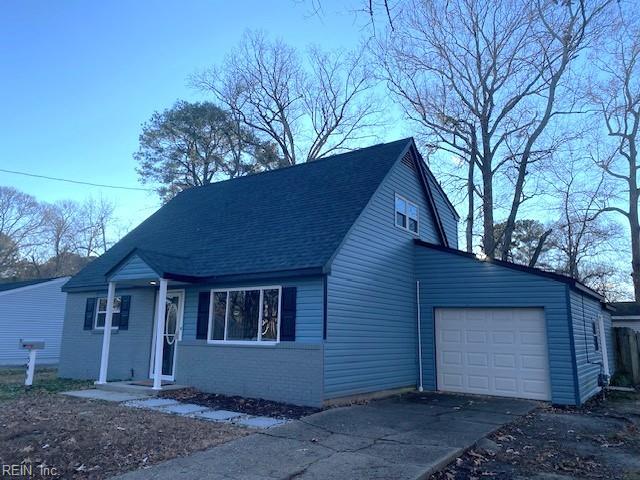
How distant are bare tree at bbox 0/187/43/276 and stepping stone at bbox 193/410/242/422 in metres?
36.1

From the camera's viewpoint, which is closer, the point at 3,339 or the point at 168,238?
the point at 168,238

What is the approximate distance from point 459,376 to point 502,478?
676 centimetres

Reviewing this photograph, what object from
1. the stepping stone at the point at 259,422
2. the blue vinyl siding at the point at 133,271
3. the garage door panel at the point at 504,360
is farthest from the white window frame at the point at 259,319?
the garage door panel at the point at 504,360

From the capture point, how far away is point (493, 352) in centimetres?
1130

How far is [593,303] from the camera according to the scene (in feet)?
43.6

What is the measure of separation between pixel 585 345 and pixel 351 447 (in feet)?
26.6

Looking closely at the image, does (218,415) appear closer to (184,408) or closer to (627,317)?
(184,408)

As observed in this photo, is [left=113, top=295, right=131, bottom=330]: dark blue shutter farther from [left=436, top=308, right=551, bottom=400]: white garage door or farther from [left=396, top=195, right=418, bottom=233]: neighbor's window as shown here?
[left=436, top=308, right=551, bottom=400]: white garage door

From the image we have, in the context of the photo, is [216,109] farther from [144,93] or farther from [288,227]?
[288,227]

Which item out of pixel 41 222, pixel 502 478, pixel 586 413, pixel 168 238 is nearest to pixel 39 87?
pixel 168 238

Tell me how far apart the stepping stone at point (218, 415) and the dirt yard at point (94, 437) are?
39cm

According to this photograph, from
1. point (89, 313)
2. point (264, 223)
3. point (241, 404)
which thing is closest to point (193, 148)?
point (89, 313)

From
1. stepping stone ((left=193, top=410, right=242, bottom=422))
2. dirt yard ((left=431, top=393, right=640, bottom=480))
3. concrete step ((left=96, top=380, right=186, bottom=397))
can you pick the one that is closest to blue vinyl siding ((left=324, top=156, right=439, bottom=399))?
stepping stone ((left=193, top=410, right=242, bottom=422))

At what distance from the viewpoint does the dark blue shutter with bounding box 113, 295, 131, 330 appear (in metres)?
13.4
